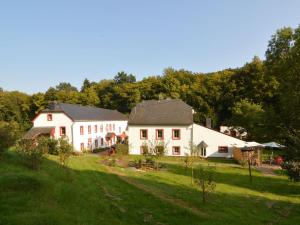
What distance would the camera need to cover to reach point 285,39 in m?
36.7

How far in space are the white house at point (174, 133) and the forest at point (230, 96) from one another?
6.31m

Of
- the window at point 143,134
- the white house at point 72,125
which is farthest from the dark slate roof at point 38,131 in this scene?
the window at point 143,134

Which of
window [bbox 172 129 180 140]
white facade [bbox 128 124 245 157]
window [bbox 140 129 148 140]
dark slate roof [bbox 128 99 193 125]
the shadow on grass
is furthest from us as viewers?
window [bbox 140 129 148 140]

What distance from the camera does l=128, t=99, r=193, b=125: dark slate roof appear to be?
140 feet

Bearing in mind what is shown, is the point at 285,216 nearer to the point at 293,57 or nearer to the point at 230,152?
the point at 293,57

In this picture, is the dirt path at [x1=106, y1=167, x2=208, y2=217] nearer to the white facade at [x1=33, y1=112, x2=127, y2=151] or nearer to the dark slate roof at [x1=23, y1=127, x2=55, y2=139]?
the white facade at [x1=33, y1=112, x2=127, y2=151]

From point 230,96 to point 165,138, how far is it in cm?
2476

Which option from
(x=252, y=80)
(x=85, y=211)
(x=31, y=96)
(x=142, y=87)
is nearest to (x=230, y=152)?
(x=252, y=80)

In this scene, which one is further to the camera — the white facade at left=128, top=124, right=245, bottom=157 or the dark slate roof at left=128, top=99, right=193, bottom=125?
the dark slate roof at left=128, top=99, right=193, bottom=125

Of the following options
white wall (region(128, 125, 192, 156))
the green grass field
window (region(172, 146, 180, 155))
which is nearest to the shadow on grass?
the green grass field

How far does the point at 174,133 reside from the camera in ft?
139

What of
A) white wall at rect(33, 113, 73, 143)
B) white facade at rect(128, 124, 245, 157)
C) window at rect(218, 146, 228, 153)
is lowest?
window at rect(218, 146, 228, 153)

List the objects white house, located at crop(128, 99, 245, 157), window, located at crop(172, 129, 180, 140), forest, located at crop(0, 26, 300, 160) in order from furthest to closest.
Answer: window, located at crop(172, 129, 180, 140)
white house, located at crop(128, 99, 245, 157)
forest, located at crop(0, 26, 300, 160)

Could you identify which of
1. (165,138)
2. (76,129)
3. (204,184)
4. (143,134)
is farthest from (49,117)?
(204,184)
